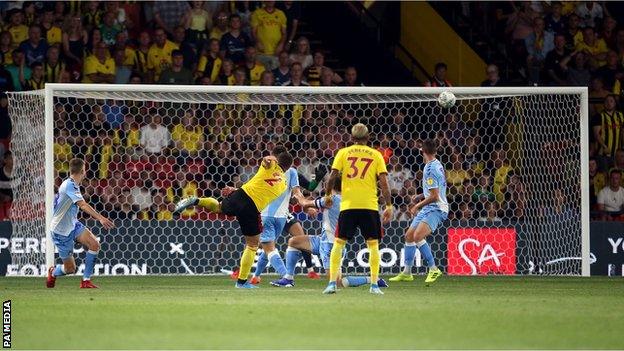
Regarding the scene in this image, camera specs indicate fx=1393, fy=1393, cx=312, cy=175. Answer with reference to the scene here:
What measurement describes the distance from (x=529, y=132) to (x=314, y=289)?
6.97m

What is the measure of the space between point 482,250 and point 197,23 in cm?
645

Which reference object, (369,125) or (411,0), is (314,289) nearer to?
(369,125)

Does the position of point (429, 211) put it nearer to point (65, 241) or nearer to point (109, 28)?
point (65, 241)

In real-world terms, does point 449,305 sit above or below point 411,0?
below

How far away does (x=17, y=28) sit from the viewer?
23.2m

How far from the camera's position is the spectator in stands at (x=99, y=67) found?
23.0 m

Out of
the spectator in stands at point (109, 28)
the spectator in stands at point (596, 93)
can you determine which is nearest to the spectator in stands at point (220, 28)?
the spectator in stands at point (109, 28)

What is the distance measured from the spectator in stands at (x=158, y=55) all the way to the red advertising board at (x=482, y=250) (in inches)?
223

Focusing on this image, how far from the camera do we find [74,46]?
23125 millimetres

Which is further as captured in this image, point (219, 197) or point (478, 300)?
point (219, 197)

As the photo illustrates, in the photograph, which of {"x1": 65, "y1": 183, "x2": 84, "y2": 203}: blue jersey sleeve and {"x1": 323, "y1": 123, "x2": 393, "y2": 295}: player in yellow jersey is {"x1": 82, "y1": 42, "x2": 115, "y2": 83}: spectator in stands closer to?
{"x1": 65, "y1": 183, "x2": 84, "y2": 203}: blue jersey sleeve

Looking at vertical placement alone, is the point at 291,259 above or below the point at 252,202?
below

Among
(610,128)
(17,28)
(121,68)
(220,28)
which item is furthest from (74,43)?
(610,128)

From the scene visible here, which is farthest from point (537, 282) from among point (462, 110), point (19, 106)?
point (19, 106)
